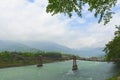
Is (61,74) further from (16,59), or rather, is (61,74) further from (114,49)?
(16,59)

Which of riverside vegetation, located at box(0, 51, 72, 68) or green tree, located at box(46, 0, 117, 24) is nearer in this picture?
green tree, located at box(46, 0, 117, 24)

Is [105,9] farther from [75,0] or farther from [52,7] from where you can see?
[52,7]

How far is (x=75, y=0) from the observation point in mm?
9977

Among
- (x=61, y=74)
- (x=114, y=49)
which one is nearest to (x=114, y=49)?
(x=114, y=49)

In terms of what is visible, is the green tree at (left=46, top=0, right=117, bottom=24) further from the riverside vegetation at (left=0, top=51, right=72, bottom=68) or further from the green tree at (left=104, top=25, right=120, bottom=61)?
the riverside vegetation at (left=0, top=51, right=72, bottom=68)

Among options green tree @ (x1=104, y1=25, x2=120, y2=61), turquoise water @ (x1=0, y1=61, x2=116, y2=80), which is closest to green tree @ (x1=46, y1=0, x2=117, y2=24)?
turquoise water @ (x1=0, y1=61, x2=116, y2=80)

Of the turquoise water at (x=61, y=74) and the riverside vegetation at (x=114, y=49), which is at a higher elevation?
the riverside vegetation at (x=114, y=49)

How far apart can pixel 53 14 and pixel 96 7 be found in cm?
192

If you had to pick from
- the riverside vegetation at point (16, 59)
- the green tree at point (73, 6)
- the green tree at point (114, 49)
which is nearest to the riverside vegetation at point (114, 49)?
the green tree at point (114, 49)

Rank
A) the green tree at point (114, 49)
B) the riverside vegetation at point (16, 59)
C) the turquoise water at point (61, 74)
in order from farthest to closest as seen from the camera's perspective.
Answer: the riverside vegetation at point (16, 59) < the green tree at point (114, 49) < the turquoise water at point (61, 74)

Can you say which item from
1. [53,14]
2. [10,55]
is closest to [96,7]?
[53,14]

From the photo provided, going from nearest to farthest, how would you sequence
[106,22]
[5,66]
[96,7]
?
[96,7]
[106,22]
[5,66]

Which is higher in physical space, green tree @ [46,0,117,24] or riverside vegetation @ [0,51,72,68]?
riverside vegetation @ [0,51,72,68]

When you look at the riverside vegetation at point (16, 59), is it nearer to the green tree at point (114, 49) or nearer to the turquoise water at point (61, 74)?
the turquoise water at point (61, 74)
